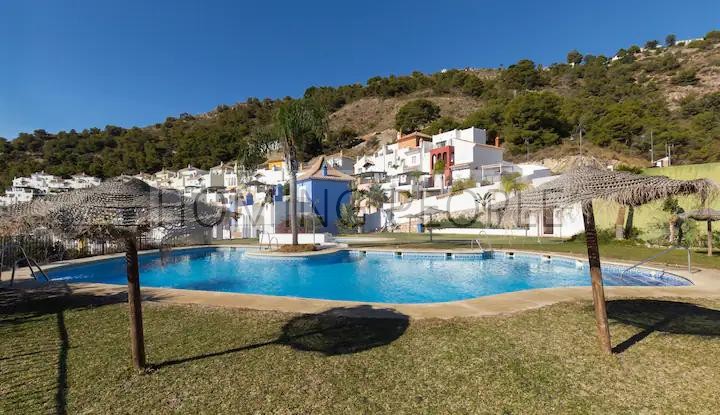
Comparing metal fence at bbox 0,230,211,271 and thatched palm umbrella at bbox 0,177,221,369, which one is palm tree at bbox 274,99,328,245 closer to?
metal fence at bbox 0,230,211,271

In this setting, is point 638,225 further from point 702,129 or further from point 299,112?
point 702,129

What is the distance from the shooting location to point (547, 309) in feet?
20.5

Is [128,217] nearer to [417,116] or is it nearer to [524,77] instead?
[417,116]

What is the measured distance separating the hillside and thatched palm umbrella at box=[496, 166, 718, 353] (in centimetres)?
1573

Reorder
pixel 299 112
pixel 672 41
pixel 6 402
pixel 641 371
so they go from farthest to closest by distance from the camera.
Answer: pixel 672 41, pixel 299 112, pixel 641 371, pixel 6 402

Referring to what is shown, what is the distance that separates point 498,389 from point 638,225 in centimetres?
1996

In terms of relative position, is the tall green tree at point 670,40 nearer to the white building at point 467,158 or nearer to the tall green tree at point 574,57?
the tall green tree at point 574,57

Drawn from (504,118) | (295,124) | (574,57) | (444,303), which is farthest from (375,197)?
(574,57)

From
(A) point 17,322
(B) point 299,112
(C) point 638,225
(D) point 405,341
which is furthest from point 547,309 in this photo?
(C) point 638,225

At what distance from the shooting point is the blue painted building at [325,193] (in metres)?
31.0

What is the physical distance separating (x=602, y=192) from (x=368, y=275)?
31.9 feet

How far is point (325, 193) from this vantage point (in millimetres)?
32031

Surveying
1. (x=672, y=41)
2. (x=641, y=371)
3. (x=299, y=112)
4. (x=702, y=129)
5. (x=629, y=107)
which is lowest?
(x=641, y=371)

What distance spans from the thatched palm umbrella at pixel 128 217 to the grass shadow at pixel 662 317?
231 inches
